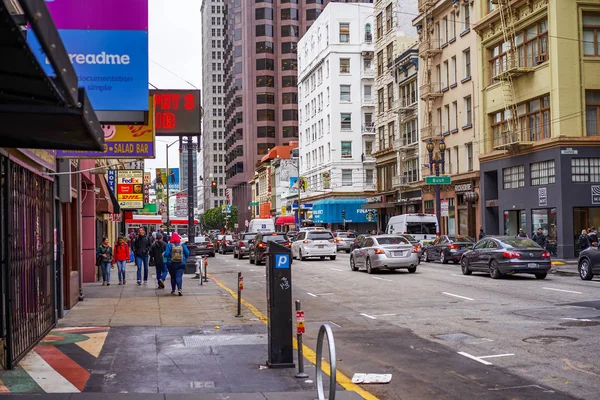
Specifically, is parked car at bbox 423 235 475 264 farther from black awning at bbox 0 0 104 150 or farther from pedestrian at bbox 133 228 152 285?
black awning at bbox 0 0 104 150

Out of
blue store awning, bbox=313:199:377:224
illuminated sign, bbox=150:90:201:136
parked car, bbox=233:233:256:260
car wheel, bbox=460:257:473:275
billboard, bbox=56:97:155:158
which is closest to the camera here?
billboard, bbox=56:97:155:158

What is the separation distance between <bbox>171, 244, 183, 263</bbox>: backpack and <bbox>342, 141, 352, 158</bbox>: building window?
62.4 meters

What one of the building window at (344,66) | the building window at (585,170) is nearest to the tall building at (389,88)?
the building window at (344,66)

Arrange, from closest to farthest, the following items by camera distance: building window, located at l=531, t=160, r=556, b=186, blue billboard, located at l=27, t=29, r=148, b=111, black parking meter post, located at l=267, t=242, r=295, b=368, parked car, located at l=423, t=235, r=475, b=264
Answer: black parking meter post, located at l=267, t=242, r=295, b=368, blue billboard, located at l=27, t=29, r=148, b=111, parked car, located at l=423, t=235, r=475, b=264, building window, located at l=531, t=160, r=556, b=186

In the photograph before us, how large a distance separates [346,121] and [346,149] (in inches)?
123

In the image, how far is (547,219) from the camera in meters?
39.4

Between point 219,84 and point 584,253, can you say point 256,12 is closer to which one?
point 219,84

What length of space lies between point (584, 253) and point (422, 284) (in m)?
5.47

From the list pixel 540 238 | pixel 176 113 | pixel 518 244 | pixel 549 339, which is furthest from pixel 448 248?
pixel 549 339

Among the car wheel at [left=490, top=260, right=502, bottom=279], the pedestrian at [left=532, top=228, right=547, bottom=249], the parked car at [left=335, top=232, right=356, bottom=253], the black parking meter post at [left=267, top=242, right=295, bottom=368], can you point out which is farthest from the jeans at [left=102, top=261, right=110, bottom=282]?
the parked car at [left=335, top=232, right=356, bottom=253]

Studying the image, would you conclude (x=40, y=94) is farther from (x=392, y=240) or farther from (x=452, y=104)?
(x=452, y=104)

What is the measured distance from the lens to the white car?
132 ft

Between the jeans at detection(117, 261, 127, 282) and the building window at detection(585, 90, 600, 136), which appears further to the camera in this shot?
the building window at detection(585, 90, 600, 136)

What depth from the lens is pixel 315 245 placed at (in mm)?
40406
